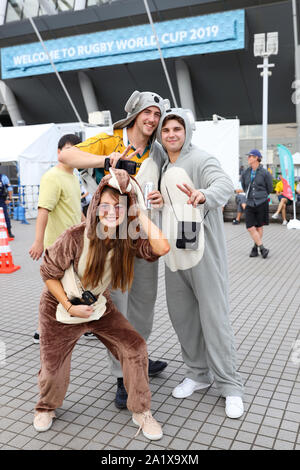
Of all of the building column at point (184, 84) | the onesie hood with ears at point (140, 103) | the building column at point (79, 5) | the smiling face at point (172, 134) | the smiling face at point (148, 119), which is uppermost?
the building column at point (79, 5)

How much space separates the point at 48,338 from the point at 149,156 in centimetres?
123

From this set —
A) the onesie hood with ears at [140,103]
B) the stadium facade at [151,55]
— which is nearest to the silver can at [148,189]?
the onesie hood with ears at [140,103]

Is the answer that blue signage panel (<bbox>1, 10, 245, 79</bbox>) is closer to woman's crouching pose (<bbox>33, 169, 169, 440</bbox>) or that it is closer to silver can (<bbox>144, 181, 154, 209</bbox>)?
silver can (<bbox>144, 181, 154, 209</bbox>)

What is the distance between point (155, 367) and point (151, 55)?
19813 millimetres

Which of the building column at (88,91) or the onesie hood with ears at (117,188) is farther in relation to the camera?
the building column at (88,91)

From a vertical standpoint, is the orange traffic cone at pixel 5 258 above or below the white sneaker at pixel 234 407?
above

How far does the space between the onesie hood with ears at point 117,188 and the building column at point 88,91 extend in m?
23.0

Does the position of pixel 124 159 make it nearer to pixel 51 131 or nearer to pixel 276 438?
pixel 276 438

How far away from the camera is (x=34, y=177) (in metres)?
14.8

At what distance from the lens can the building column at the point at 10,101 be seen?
26659 mm

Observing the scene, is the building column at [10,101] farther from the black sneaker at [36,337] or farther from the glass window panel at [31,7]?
the black sneaker at [36,337]

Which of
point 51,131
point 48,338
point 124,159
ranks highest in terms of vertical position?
point 51,131
